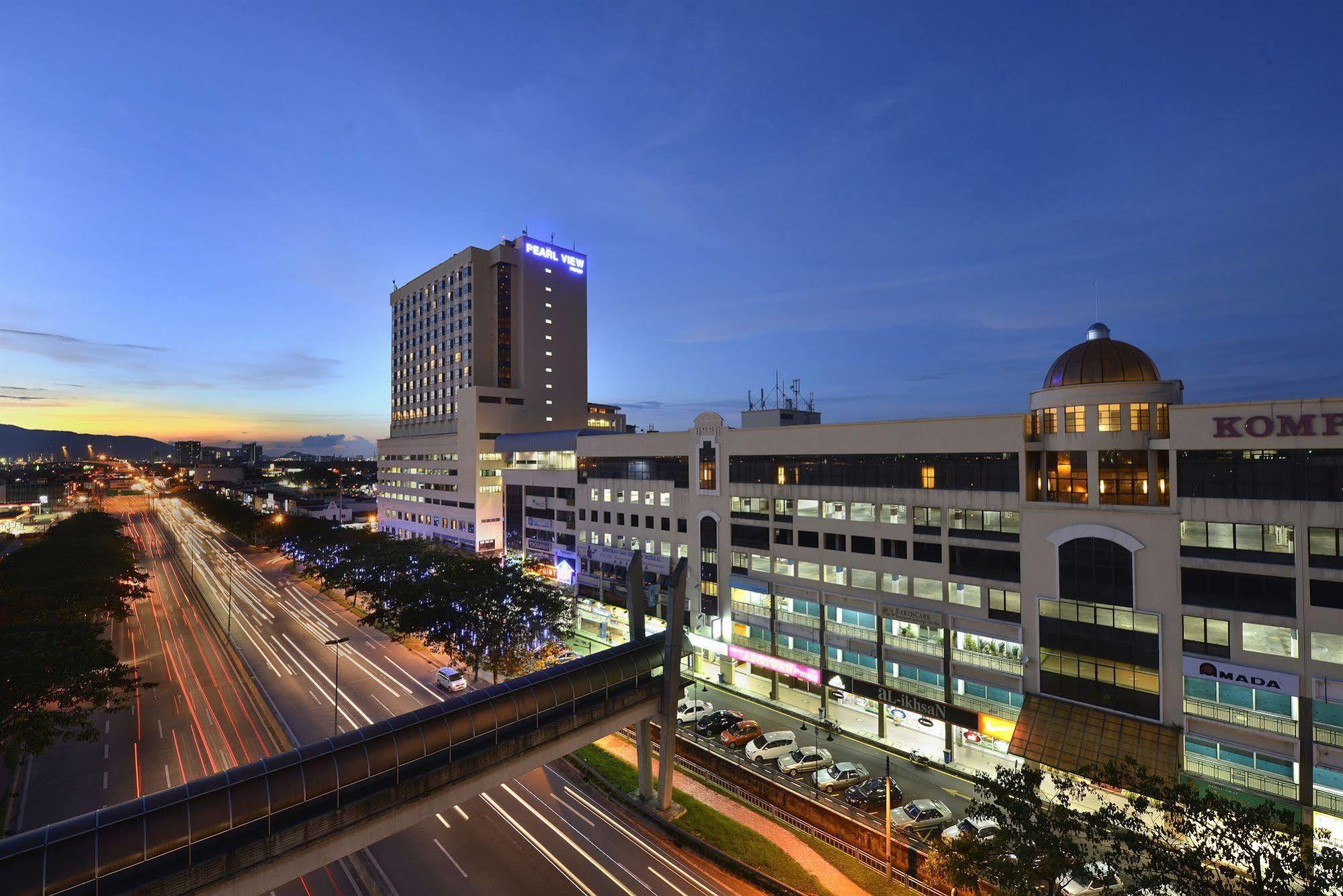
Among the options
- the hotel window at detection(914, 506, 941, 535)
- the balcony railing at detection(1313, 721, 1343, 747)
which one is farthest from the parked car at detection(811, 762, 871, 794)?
the balcony railing at detection(1313, 721, 1343, 747)

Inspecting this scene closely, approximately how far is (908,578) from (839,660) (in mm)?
9580

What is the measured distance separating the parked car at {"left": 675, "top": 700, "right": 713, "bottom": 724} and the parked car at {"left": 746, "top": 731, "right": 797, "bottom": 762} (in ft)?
17.5

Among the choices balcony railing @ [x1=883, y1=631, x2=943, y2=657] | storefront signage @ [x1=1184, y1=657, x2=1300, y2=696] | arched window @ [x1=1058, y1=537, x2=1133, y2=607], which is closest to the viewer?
storefront signage @ [x1=1184, y1=657, x2=1300, y2=696]

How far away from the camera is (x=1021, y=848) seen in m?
23.6

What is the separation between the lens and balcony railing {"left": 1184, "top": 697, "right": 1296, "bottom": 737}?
105 feet

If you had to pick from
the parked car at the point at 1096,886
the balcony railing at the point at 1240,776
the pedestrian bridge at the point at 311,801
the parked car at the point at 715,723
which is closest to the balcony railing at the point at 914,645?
the parked car at the point at 715,723

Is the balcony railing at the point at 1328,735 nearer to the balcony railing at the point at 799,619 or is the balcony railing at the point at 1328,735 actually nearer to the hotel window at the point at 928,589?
the hotel window at the point at 928,589

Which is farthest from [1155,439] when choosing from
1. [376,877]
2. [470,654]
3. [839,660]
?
[470,654]

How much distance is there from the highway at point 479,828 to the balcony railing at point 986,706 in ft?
71.6

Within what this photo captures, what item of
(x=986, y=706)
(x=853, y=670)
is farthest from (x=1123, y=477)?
(x=853, y=670)

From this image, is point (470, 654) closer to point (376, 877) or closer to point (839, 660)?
point (376, 877)

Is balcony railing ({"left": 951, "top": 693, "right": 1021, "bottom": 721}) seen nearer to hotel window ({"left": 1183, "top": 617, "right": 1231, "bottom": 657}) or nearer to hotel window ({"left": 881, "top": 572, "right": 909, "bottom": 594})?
hotel window ({"left": 881, "top": 572, "right": 909, "bottom": 594})

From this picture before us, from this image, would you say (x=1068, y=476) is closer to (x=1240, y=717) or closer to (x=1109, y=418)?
(x=1109, y=418)

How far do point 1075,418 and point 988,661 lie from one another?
1793 cm
